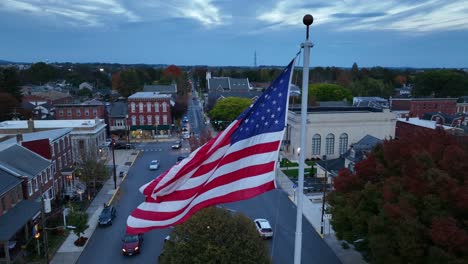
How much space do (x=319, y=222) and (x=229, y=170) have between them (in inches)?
911

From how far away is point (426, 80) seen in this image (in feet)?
347

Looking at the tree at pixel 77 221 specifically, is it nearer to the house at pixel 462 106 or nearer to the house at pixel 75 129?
the house at pixel 75 129

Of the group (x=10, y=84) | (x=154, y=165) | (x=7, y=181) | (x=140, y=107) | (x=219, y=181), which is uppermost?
(x=10, y=84)

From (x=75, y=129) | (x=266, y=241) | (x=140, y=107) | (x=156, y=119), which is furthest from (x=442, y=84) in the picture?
(x=75, y=129)

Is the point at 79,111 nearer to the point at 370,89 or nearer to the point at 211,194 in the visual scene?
the point at 211,194

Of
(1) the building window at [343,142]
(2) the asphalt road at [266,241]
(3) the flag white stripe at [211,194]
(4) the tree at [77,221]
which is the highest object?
(3) the flag white stripe at [211,194]

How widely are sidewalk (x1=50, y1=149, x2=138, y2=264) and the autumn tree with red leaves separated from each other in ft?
59.6

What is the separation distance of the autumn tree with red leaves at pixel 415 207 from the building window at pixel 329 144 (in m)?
30.0

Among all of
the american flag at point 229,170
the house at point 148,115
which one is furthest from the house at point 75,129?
the american flag at point 229,170

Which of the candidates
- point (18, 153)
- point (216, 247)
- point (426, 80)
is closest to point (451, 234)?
point (216, 247)

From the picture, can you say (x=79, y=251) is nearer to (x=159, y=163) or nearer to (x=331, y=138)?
(x=159, y=163)

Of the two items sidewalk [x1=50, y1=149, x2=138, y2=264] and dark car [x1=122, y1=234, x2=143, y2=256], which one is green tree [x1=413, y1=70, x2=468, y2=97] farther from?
dark car [x1=122, y1=234, x2=143, y2=256]

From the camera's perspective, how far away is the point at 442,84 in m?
105

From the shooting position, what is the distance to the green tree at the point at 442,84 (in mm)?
102000
